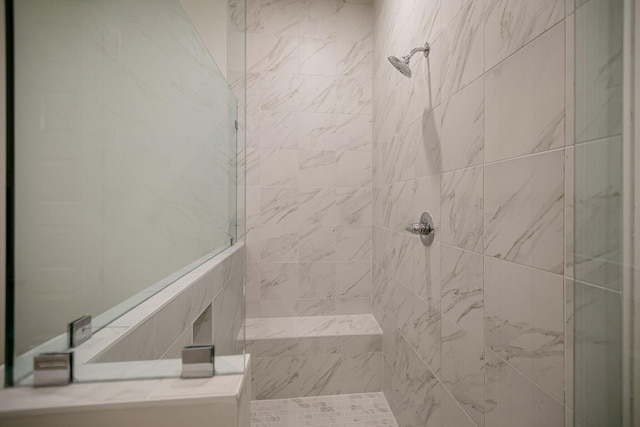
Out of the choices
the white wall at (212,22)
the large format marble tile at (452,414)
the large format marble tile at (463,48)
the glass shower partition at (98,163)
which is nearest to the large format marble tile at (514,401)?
the large format marble tile at (452,414)

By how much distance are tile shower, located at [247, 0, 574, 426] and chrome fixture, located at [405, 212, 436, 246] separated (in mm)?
42

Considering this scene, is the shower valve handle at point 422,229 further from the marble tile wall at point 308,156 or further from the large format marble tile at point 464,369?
the marble tile wall at point 308,156

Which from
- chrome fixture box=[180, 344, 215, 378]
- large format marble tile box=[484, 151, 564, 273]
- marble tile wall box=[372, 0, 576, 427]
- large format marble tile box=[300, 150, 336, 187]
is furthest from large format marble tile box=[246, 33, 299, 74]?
chrome fixture box=[180, 344, 215, 378]

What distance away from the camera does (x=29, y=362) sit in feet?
1.56

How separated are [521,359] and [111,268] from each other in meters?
1.04

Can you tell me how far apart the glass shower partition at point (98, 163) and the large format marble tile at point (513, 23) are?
98 centimetres

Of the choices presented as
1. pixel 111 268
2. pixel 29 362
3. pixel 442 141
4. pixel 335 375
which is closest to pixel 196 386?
pixel 29 362

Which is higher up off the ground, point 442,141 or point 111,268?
point 442,141

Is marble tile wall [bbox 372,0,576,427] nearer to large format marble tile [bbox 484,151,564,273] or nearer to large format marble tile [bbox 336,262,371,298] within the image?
large format marble tile [bbox 484,151,564,273]

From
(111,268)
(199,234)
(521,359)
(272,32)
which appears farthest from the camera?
(272,32)

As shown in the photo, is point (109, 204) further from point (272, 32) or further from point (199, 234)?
point (272, 32)

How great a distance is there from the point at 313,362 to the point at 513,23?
71.1 inches

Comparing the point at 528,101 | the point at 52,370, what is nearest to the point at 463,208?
the point at 528,101

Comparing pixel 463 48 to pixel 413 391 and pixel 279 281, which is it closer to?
pixel 413 391
